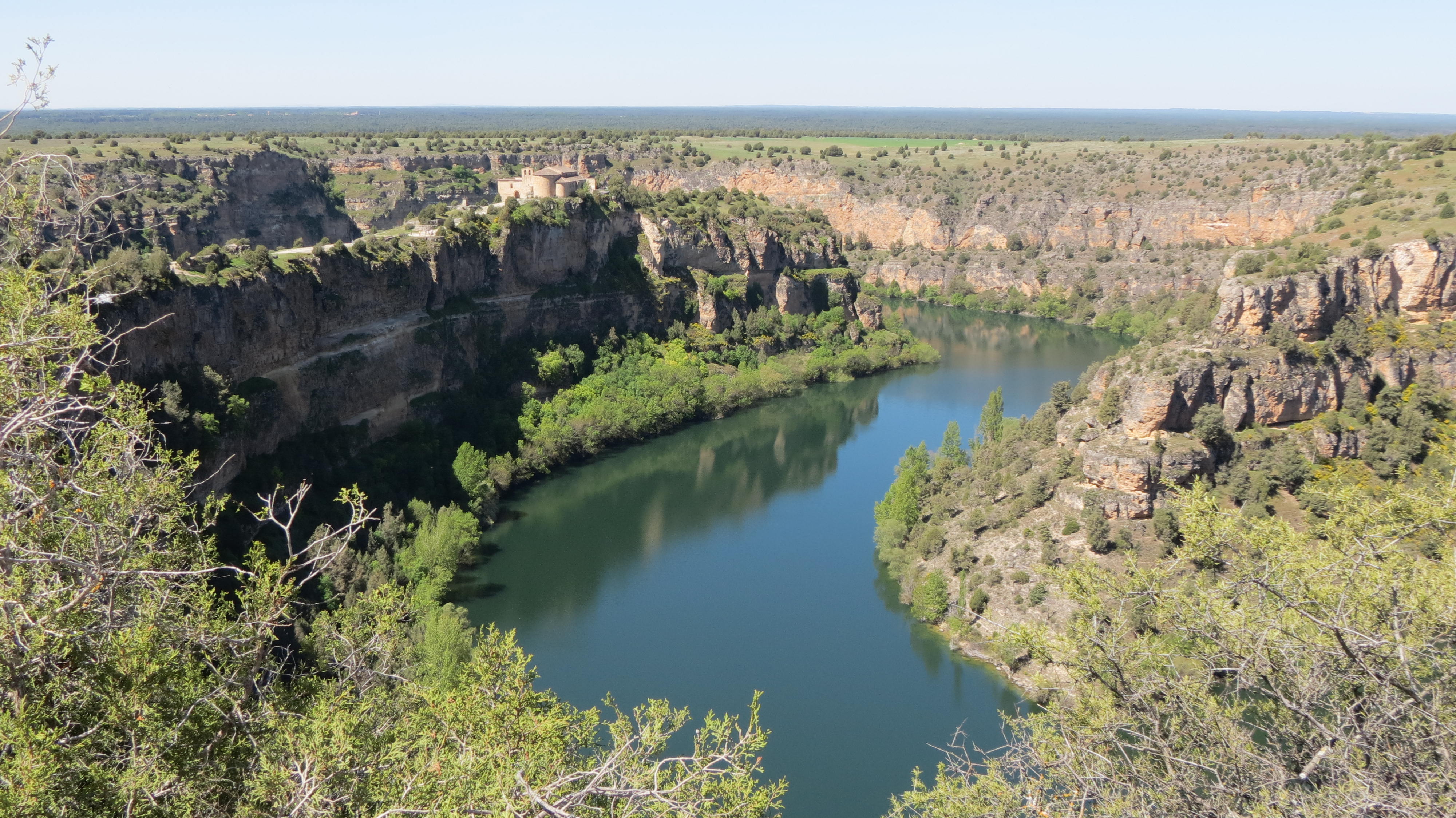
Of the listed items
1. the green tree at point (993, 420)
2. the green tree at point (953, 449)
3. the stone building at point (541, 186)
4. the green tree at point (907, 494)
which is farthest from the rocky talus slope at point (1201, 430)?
the stone building at point (541, 186)

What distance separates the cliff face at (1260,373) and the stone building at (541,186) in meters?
32.9

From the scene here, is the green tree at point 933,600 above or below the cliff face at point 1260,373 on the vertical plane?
below

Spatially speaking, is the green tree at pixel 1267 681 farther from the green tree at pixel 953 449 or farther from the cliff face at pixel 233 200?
the cliff face at pixel 233 200

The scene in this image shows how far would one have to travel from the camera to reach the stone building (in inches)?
2152

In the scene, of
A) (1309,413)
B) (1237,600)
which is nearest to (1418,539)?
(1237,600)

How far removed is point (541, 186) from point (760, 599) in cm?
3205

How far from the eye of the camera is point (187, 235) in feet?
184

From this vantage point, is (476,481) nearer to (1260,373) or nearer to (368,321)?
(368,321)

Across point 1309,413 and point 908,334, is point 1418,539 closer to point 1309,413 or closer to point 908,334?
point 1309,413

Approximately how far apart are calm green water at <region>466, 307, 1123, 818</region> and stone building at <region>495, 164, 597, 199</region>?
1652cm

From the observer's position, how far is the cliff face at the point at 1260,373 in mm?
29266

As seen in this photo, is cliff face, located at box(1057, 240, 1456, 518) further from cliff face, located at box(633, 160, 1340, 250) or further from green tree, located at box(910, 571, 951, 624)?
cliff face, located at box(633, 160, 1340, 250)

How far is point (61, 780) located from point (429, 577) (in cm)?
2191

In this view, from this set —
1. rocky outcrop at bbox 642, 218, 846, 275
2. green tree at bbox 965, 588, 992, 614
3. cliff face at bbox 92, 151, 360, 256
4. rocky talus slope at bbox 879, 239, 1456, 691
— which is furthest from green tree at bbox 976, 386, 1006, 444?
cliff face at bbox 92, 151, 360, 256
